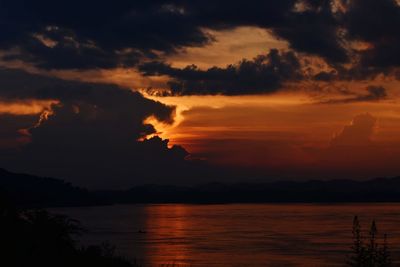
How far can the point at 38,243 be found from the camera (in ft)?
90.5

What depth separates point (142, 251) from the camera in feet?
355

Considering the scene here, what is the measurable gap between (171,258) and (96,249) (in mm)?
61119

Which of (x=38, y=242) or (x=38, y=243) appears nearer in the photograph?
(x=38, y=243)

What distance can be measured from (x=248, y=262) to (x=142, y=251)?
22703mm

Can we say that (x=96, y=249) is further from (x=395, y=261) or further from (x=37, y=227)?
(x=395, y=261)

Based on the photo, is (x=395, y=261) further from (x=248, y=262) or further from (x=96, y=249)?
Result: (x=96, y=249)

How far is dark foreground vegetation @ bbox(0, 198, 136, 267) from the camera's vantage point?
25.6 metres

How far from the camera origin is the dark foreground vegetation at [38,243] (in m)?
25.6

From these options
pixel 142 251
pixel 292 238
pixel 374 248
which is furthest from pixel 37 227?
pixel 292 238

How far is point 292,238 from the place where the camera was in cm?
13525

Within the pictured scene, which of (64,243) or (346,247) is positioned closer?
(64,243)

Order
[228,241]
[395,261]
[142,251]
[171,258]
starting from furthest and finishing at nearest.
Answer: [228,241] → [142,251] → [171,258] → [395,261]

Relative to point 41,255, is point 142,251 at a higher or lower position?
lower

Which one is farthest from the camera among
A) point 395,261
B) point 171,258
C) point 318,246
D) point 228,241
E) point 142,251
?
point 228,241
